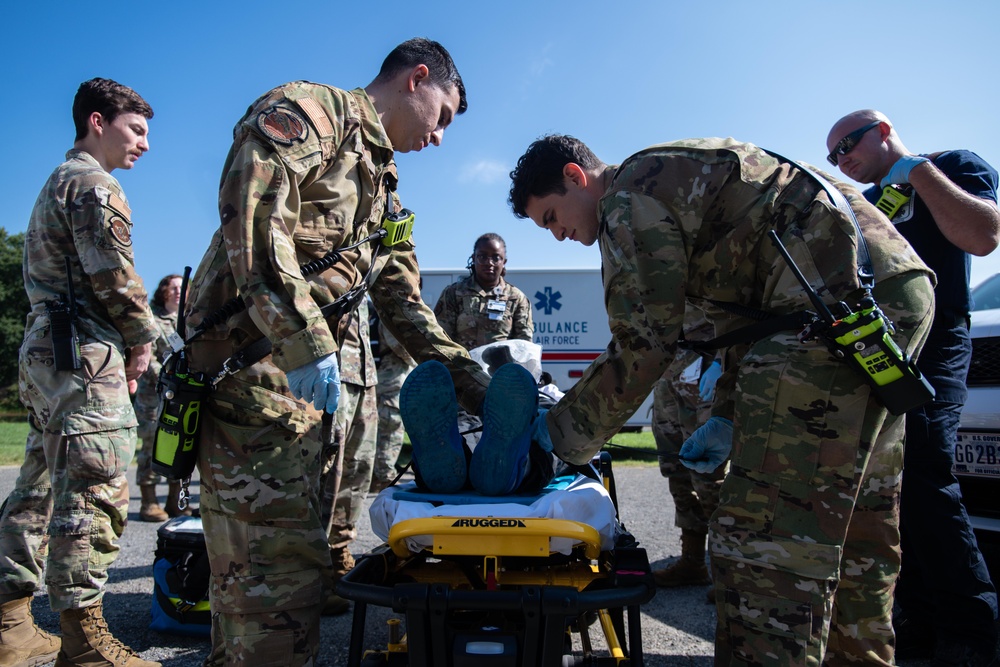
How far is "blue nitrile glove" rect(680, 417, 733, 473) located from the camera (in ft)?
7.75

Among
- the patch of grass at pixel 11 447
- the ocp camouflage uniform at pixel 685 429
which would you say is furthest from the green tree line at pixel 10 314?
the ocp camouflage uniform at pixel 685 429

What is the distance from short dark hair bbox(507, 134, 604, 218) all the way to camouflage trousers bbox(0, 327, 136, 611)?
2075 mm

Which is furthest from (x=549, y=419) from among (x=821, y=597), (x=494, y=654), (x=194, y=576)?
(x=194, y=576)

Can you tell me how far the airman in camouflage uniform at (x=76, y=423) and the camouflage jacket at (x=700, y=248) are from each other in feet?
7.03

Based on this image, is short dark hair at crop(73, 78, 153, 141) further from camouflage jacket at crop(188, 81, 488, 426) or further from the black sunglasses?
the black sunglasses

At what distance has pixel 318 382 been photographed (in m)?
1.90

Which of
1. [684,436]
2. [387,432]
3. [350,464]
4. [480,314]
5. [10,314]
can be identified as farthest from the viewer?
[10,314]

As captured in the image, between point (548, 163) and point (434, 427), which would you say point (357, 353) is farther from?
point (548, 163)

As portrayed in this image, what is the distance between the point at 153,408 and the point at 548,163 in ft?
20.1

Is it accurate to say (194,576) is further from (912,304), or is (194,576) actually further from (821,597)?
(912,304)

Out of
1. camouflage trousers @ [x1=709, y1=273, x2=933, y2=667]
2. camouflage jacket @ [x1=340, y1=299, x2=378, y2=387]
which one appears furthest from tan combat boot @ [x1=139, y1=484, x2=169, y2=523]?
camouflage trousers @ [x1=709, y1=273, x2=933, y2=667]

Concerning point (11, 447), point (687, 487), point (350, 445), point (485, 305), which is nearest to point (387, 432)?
point (485, 305)

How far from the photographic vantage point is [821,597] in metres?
1.72

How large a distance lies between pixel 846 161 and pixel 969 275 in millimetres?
814
